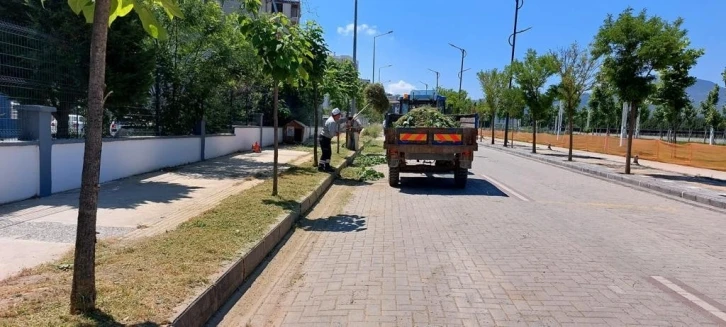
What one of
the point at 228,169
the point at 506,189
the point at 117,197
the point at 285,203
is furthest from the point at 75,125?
the point at 506,189

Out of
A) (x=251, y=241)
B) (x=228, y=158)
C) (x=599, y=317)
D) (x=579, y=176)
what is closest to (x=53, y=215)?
(x=251, y=241)

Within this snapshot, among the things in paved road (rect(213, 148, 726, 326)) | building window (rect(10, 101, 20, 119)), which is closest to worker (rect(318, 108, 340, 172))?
paved road (rect(213, 148, 726, 326))

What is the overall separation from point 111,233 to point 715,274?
7.38 meters

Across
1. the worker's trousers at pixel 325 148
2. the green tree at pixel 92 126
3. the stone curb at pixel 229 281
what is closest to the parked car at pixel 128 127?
the worker's trousers at pixel 325 148

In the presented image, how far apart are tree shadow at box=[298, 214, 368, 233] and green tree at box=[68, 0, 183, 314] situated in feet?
15.0

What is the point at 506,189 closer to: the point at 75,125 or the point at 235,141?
the point at 75,125

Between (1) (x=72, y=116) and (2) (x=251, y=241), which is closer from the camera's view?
(2) (x=251, y=241)

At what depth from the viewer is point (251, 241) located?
20.6ft

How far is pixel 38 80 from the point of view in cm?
952

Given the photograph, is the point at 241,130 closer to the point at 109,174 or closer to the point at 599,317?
the point at 109,174

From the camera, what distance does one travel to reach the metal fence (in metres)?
8.34

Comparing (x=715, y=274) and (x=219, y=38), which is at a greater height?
(x=219, y=38)

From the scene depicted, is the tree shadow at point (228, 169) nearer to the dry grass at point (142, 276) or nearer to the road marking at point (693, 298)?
the dry grass at point (142, 276)

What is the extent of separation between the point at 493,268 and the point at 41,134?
25.4 feet
